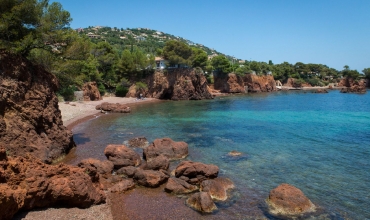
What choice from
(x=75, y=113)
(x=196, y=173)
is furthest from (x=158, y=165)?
(x=75, y=113)

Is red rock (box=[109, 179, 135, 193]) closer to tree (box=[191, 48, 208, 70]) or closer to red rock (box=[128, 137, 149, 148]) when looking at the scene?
red rock (box=[128, 137, 149, 148])

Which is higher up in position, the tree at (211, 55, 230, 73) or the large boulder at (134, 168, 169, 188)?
the tree at (211, 55, 230, 73)

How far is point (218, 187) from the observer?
16.6 m

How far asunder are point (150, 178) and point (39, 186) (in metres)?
7.38

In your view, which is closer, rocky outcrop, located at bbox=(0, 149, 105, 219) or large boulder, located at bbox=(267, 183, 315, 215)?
rocky outcrop, located at bbox=(0, 149, 105, 219)

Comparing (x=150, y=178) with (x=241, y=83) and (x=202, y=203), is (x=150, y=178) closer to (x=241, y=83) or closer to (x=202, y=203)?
(x=202, y=203)

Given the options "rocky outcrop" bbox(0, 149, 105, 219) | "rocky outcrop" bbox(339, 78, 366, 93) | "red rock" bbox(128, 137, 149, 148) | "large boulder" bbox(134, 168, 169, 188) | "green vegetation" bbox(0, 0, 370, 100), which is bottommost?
"red rock" bbox(128, 137, 149, 148)

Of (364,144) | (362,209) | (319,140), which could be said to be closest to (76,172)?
(362,209)

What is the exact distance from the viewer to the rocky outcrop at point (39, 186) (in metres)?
10.4

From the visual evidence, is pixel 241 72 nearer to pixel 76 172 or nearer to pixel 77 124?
pixel 77 124

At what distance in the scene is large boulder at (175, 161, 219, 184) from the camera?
18594mm

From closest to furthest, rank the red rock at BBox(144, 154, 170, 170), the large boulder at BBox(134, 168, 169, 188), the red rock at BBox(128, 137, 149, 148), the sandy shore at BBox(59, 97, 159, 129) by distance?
the large boulder at BBox(134, 168, 169, 188)
the red rock at BBox(144, 154, 170, 170)
the red rock at BBox(128, 137, 149, 148)
the sandy shore at BBox(59, 97, 159, 129)

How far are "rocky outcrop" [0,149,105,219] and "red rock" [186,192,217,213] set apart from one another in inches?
187

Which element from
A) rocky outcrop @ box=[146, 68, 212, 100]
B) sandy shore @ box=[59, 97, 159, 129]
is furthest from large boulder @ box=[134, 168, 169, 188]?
rocky outcrop @ box=[146, 68, 212, 100]
